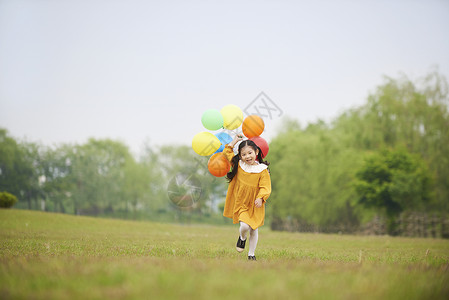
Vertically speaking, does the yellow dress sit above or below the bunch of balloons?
below

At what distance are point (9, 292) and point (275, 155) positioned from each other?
41.4 metres

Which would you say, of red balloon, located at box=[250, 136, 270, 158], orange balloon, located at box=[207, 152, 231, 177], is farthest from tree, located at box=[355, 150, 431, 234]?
orange balloon, located at box=[207, 152, 231, 177]

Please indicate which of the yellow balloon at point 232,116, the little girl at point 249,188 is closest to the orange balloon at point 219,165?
the little girl at point 249,188

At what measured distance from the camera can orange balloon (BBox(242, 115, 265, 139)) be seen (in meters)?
8.32

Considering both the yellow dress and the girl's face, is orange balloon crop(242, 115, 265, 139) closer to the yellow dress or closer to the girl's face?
the girl's face

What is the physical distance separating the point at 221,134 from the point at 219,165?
1122 mm

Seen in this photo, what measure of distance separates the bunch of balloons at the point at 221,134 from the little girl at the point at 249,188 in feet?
0.92

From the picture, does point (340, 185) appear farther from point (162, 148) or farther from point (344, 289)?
point (162, 148)

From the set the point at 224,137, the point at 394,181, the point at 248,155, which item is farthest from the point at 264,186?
the point at 394,181

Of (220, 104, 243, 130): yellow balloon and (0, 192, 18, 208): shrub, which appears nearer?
(220, 104, 243, 130): yellow balloon

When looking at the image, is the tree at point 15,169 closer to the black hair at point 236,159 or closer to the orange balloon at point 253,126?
the orange balloon at point 253,126

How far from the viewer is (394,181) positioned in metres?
26.6

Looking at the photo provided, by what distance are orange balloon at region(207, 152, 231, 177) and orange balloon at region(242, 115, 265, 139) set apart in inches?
35.5

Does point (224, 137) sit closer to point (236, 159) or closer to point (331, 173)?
point (236, 159)
